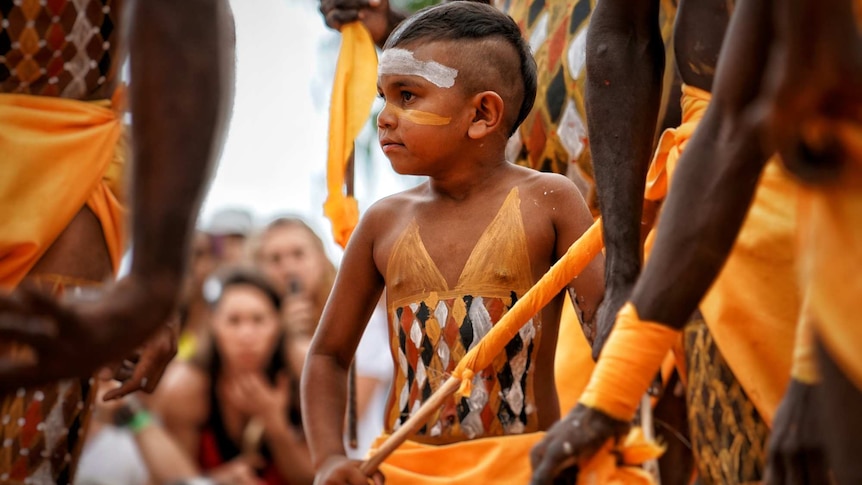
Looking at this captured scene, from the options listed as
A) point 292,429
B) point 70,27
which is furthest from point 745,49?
point 292,429

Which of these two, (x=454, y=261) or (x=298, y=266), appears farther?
(x=298, y=266)

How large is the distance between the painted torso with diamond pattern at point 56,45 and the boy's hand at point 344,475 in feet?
4.44

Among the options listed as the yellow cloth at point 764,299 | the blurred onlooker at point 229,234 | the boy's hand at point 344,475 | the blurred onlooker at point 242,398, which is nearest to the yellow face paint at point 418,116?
the boy's hand at point 344,475

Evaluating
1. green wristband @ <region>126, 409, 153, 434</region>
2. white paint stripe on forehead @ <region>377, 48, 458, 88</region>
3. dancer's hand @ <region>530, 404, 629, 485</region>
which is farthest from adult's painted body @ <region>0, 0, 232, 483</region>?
green wristband @ <region>126, 409, 153, 434</region>

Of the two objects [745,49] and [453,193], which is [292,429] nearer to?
[453,193]

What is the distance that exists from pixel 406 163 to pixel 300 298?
3787 millimetres

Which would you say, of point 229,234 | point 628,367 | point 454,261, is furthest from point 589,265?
point 229,234

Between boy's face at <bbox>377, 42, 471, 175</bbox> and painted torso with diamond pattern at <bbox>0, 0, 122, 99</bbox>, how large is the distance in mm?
837

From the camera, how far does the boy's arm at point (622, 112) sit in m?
3.49

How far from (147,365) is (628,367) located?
1977mm

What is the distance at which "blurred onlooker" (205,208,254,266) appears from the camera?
28.2 ft

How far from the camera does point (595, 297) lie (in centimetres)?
386

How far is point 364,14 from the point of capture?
4980mm

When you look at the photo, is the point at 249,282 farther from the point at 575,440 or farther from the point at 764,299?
the point at 575,440
